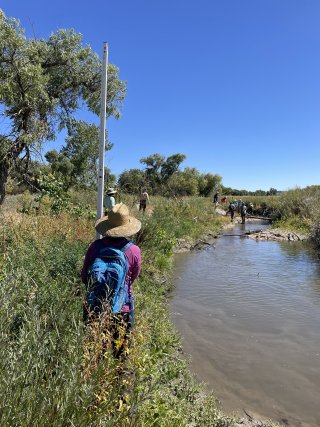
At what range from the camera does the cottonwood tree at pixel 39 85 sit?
13.0 m

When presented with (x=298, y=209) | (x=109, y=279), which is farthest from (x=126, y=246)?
(x=298, y=209)

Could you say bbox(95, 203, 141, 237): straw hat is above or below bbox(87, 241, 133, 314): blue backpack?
above

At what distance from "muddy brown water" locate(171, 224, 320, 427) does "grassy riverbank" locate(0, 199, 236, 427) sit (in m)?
0.57

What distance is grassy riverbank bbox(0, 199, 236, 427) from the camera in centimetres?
209

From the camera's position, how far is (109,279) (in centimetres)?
338

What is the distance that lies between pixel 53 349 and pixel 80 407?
41 cm

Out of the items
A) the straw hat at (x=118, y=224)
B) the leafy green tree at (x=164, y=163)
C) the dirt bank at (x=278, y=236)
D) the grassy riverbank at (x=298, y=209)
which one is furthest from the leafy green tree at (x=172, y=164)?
the straw hat at (x=118, y=224)

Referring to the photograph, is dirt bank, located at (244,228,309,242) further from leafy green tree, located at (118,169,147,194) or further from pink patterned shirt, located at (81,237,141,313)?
pink patterned shirt, located at (81,237,141,313)

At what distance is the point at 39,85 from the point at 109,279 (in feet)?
38.0

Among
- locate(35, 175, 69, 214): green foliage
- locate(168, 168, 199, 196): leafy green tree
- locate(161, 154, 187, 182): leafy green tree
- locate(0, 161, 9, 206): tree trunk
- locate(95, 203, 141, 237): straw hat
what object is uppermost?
locate(161, 154, 187, 182): leafy green tree

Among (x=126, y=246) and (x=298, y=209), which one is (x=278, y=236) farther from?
(x=126, y=246)

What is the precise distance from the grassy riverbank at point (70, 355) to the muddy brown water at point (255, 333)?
570mm

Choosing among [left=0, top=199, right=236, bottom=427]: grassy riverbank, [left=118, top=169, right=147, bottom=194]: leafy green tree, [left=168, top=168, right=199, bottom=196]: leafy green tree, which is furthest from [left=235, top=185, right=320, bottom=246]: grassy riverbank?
[left=0, top=199, right=236, bottom=427]: grassy riverbank

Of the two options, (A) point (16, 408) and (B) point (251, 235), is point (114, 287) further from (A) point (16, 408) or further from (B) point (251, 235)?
(B) point (251, 235)
